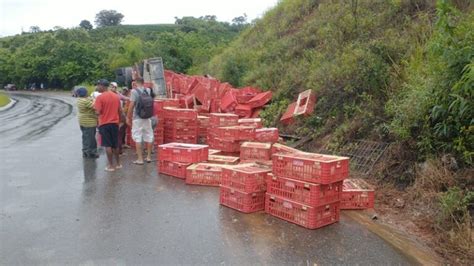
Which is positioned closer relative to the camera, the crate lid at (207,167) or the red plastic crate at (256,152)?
the crate lid at (207,167)

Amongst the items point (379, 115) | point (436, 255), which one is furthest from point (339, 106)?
point (436, 255)

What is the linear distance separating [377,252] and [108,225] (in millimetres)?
3631

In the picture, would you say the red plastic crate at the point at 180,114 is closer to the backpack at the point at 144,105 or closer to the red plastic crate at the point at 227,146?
the red plastic crate at the point at 227,146

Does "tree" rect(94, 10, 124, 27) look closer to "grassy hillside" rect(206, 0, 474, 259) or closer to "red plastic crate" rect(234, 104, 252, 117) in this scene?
"grassy hillside" rect(206, 0, 474, 259)

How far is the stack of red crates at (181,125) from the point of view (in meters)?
12.5

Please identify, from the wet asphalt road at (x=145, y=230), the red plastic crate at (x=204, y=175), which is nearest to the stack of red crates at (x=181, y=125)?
the wet asphalt road at (x=145, y=230)

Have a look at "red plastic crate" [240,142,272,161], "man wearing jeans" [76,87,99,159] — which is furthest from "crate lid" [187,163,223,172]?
"man wearing jeans" [76,87,99,159]

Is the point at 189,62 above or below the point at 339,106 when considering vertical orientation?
above

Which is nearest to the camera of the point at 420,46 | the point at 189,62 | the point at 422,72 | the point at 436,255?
the point at 436,255

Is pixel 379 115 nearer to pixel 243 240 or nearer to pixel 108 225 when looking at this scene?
pixel 243 240

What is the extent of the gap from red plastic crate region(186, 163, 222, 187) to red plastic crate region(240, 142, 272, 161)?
0.88 metres

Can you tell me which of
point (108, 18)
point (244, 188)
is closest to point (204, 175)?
point (244, 188)

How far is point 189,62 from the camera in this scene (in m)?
39.2

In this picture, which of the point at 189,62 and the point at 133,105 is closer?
the point at 133,105
